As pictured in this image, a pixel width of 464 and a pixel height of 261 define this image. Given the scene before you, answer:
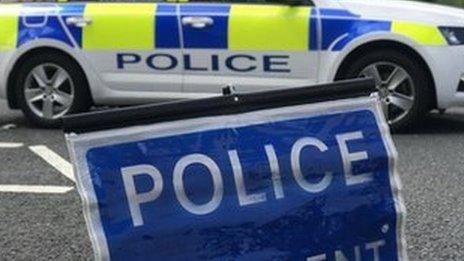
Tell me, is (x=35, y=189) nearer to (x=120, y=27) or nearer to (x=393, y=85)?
(x=120, y=27)

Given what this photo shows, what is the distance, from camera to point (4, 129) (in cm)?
780

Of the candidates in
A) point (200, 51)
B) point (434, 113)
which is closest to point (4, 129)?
point (200, 51)

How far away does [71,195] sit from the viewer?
17.4 ft

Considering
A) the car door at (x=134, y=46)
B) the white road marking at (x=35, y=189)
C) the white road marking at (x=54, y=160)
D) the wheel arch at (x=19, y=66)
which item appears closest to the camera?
the white road marking at (x=35, y=189)

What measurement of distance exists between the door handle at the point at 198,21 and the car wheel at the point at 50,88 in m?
1.06

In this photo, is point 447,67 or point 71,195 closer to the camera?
point 71,195

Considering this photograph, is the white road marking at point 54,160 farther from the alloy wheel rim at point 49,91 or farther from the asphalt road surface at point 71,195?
the alloy wheel rim at point 49,91

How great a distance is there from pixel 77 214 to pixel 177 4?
2793 mm

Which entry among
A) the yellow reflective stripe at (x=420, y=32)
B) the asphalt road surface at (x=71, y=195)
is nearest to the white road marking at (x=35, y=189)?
the asphalt road surface at (x=71, y=195)

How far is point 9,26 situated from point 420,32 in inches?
134

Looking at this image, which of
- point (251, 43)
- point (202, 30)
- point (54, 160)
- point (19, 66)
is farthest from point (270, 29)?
point (19, 66)

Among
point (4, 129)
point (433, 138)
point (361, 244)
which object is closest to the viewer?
point (361, 244)

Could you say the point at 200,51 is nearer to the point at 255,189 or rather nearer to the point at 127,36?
the point at 127,36

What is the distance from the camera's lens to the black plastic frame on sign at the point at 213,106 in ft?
7.10
